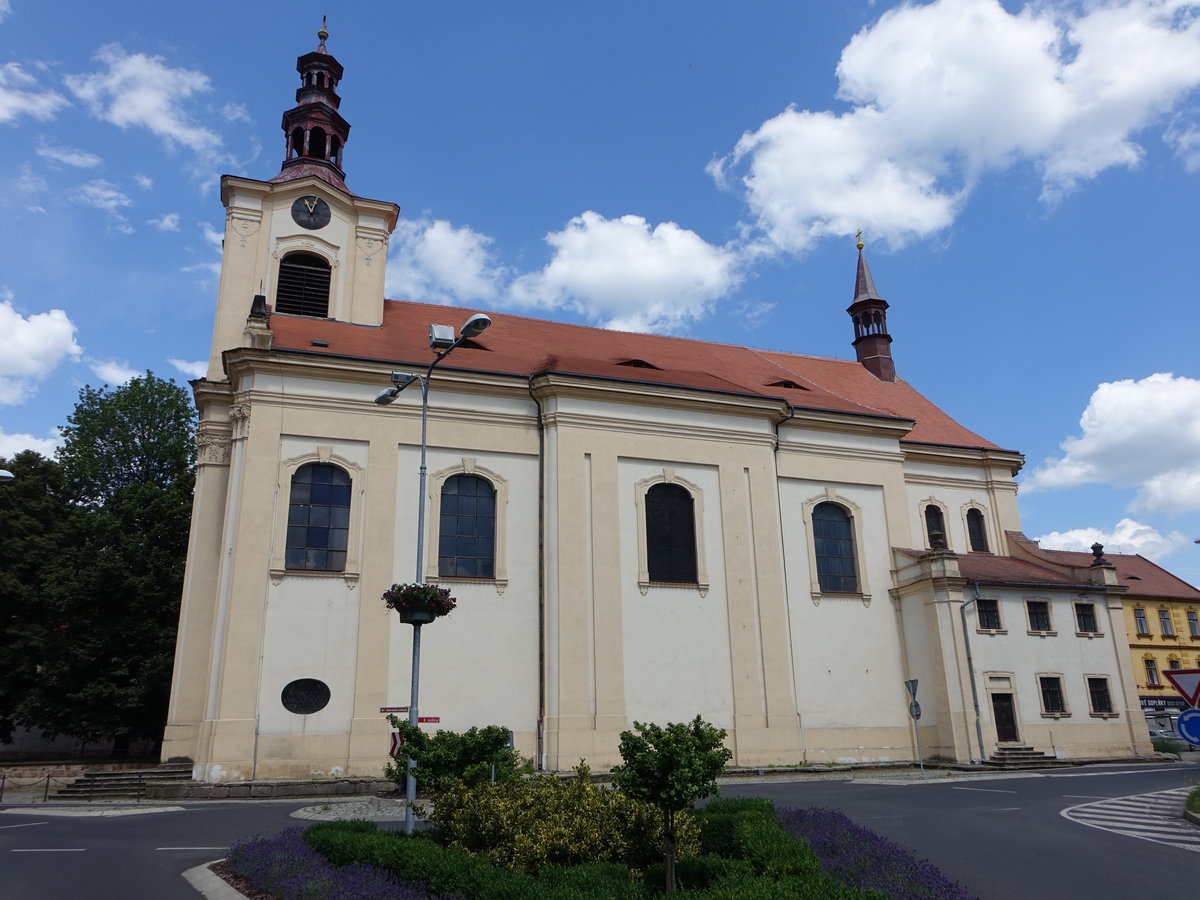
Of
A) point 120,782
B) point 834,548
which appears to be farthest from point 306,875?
point 834,548

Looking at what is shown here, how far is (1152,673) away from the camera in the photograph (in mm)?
51125

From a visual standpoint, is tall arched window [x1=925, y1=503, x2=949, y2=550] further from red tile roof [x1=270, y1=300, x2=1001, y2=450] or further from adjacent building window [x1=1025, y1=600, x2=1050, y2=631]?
adjacent building window [x1=1025, y1=600, x2=1050, y2=631]

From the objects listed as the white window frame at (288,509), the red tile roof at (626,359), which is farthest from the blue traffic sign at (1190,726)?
the white window frame at (288,509)

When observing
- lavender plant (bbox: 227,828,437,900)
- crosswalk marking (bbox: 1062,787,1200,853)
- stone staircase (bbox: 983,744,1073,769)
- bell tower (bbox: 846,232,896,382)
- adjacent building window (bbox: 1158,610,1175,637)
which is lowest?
crosswalk marking (bbox: 1062,787,1200,853)

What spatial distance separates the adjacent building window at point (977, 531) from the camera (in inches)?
1341

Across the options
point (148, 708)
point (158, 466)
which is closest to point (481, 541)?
point (148, 708)

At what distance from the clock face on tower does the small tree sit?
2676 cm

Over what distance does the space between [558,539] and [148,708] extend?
15.8 meters

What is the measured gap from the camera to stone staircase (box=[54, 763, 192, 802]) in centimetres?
2148

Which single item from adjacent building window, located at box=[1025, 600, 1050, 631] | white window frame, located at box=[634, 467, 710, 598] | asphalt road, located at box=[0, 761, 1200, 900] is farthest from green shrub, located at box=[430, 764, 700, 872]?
adjacent building window, located at box=[1025, 600, 1050, 631]

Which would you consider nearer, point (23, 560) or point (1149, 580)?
point (23, 560)

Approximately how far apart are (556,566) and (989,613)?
1394cm

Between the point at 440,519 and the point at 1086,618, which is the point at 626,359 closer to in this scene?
the point at 440,519

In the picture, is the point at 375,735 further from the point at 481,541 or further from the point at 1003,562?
the point at 1003,562
